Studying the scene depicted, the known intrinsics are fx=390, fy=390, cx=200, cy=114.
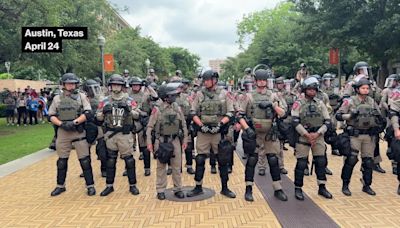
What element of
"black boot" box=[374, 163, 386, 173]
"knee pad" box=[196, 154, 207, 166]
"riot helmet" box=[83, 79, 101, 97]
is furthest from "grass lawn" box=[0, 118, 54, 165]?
"black boot" box=[374, 163, 386, 173]

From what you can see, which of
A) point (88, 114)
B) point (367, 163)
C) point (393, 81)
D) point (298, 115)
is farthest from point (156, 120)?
Result: point (393, 81)

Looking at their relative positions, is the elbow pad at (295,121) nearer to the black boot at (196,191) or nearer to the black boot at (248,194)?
the black boot at (248,194)

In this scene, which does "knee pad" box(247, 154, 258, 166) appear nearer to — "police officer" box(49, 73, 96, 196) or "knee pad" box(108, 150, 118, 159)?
"knee pad" box(108, 150, 118, 159)

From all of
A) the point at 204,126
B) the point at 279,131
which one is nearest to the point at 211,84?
the point at 204,126

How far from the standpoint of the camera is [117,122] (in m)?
6.70

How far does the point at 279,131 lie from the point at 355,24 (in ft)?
46.9

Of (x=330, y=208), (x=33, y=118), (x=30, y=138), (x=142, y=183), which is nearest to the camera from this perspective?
(x=330, y=208)

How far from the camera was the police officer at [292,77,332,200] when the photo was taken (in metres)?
6.17

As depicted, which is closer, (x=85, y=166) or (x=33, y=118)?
(x=85, y=166)

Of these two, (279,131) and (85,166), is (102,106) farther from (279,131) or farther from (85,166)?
(279,131)

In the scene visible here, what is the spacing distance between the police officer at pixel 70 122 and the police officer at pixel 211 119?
6.25ft

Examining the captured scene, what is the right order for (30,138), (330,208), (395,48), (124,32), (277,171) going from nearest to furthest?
(330,208) → (277,171) → (30,138) → (395,48) → (124,32)

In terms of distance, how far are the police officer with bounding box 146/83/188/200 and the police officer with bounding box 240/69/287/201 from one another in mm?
1112

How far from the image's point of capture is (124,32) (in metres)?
45.7
